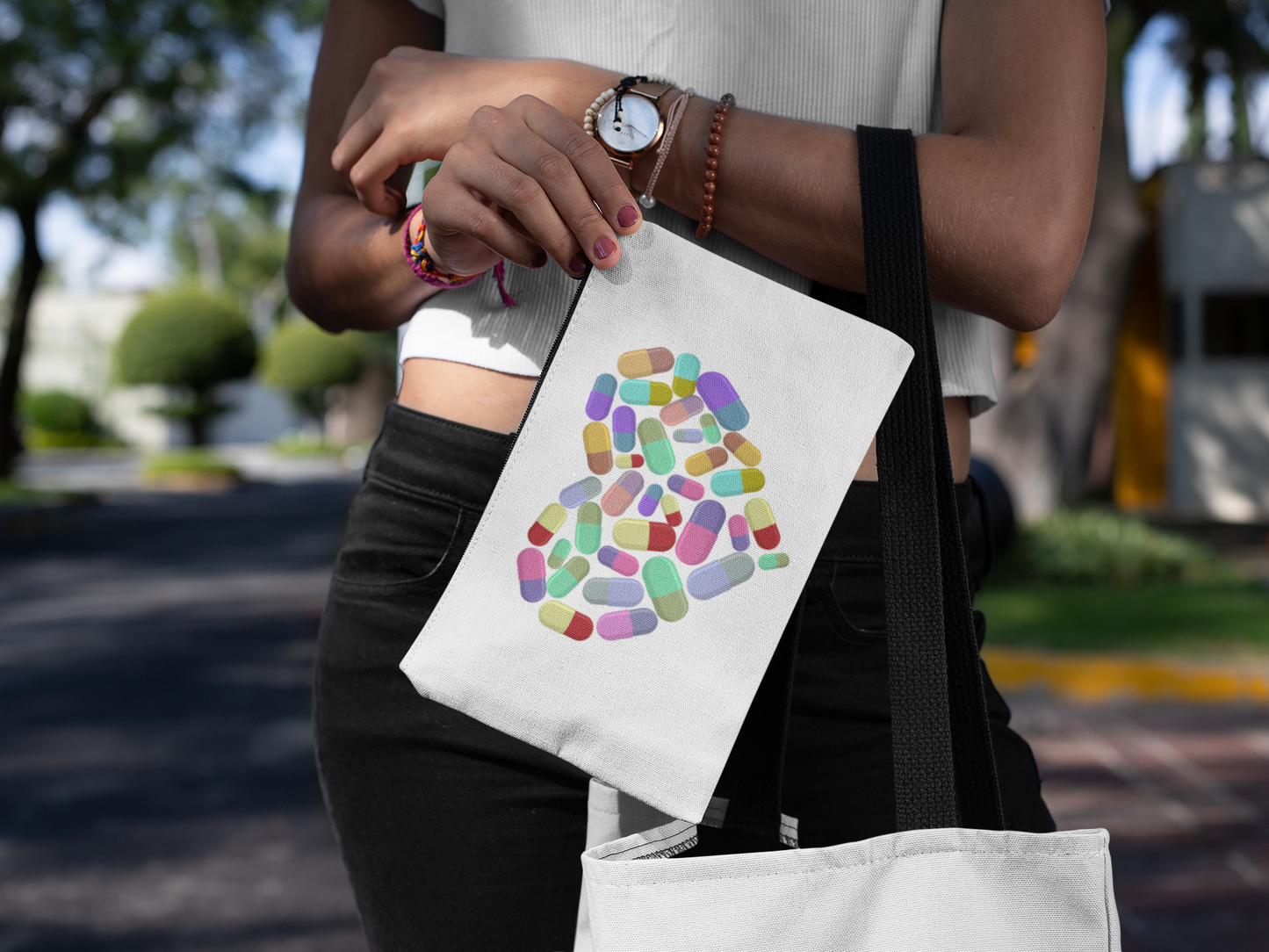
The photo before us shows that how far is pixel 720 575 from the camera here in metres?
0.81

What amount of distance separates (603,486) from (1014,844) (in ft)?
1.23

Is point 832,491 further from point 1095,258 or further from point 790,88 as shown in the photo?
point 1095,258

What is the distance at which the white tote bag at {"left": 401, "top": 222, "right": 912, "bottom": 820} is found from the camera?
799 millimetres

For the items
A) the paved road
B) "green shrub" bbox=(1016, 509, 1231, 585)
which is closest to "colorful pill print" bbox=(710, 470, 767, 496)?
the paved road

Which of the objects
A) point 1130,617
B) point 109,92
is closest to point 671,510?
point 1130,617

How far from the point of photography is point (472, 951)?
1.04 meters

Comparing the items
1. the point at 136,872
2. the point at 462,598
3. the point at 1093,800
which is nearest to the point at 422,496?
the point at 462,598

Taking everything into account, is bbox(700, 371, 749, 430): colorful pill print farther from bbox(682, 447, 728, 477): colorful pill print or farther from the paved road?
the paved road

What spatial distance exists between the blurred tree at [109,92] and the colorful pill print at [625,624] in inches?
587

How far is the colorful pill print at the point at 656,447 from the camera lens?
813mm

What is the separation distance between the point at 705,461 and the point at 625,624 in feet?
0.42

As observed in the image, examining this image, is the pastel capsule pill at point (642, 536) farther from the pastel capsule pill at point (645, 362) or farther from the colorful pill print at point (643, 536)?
the pastel capsule pill at point (645, 362)

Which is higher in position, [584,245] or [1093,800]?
[584,245]

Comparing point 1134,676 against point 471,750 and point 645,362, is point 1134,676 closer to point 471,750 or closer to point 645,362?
point 471,750
